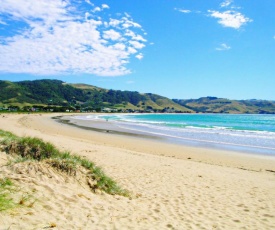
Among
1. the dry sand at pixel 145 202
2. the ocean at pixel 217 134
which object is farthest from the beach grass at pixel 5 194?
the ocean at pixel 217 134

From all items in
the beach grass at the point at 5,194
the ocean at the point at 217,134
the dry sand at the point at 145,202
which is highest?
the beach grass at the point at 5,194

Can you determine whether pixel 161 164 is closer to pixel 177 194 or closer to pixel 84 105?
pixel 177 194

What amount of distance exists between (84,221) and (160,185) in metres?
4.97

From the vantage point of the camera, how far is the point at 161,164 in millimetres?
14109

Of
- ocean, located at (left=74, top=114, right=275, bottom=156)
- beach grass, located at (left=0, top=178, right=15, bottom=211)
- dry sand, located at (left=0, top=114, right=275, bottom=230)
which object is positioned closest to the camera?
beach grass, located at (left=0, top=178, right=15, bottom=211)

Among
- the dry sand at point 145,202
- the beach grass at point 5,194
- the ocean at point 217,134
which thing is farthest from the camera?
the ocean at point 217,134

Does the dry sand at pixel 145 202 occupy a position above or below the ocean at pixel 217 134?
above

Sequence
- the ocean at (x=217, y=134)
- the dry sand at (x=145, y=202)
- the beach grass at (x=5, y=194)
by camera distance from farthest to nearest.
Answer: the ocean at (x=217, y=134), the dry sand at (x=145, y=202), the beach grass at (x=5, y=194)

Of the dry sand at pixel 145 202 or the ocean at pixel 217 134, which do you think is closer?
the dry sand at pixel 145 202

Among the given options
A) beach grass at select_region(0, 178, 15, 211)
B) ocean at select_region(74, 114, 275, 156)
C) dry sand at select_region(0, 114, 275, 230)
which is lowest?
ocean at select_region(74, 114, 275, 156)

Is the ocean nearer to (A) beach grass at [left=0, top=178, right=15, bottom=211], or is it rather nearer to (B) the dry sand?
(B) the dry sand

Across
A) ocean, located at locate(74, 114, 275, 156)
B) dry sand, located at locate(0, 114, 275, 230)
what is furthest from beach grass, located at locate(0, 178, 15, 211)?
ocean, located at locate(74, 114, 275, 156)

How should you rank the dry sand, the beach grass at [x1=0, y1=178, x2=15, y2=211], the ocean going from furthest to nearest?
the ocean, the dry sand, the beach grass at [x1=0, y1=178, x2=15, y2=211]

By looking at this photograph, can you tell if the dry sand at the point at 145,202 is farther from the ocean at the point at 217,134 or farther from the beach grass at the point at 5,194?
the ocean at the point at 217,134
